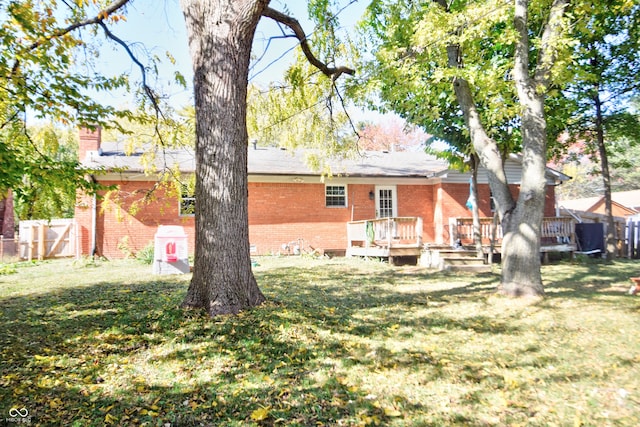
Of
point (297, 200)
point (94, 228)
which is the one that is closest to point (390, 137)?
point (297, 200)

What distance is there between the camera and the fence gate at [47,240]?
1429 centimetres

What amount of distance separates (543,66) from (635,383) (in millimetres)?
5417

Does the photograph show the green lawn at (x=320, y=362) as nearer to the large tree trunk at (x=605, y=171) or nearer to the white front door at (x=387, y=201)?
the large tree trunk at (x=605, y=171)

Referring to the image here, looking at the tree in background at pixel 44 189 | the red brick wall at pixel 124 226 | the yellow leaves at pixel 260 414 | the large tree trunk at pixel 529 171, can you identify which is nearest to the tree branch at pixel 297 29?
the large tree trunk at pixel 529 171

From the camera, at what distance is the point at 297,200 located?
1570 cm

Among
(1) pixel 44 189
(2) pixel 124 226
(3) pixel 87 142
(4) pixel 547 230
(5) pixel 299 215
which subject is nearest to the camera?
(1) pixel 44 189

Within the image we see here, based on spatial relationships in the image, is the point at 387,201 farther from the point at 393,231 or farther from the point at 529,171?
the point at 529,171

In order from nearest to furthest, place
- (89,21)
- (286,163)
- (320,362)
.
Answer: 1. (320,362)
2. (89,21)
3. (286,163)

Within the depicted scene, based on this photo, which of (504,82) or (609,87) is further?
(609,87)

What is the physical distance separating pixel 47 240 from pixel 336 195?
11.6 meters

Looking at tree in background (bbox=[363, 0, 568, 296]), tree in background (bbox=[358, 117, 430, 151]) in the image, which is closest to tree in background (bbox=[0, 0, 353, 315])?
tree in background (bbox=[363, 0, 568, 296])

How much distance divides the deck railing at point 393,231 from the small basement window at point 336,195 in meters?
2.57

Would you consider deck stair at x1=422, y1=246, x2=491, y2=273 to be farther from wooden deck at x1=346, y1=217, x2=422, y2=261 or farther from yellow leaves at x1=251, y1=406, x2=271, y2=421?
yellow leaves at x1=251, y1=406, x2=271, y2=421

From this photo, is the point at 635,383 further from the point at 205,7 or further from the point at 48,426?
the point at 205,7
